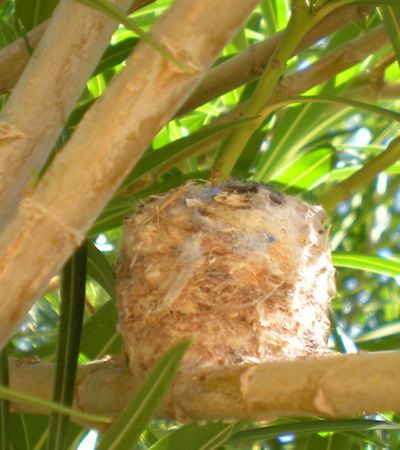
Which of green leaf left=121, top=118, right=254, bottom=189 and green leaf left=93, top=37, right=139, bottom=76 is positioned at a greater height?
green leaf left=93, top=37, right=139, bottom=76

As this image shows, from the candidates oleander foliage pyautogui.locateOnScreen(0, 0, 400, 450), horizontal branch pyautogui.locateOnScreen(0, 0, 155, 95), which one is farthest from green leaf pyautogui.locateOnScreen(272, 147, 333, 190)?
horizontal branch pyautogui.locateOnScreen(0, 0, 155, 95)

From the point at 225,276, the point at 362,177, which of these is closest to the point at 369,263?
the point at 362,177

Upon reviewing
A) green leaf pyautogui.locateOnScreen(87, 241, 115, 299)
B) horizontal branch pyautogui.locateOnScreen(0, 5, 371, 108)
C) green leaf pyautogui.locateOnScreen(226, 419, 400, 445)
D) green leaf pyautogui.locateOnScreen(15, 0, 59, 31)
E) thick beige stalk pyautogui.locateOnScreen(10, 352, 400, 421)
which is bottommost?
thick beige stalk pyautogui.locateOnScreen(10, 352, 400, 421)

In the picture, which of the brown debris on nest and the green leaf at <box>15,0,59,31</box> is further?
the green leaf at <box>15,0,59,31</box>

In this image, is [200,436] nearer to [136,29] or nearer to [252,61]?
[136,29]

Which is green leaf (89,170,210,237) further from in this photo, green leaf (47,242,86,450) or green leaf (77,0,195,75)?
green leaf (77,0,195,75)

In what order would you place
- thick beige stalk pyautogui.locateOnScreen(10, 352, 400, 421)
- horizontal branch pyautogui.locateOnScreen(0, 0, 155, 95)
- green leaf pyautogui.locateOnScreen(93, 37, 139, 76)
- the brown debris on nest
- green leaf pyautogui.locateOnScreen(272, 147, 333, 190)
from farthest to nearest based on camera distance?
green leaf pyautogui.locateOnScreen(272, 147, 333, 190)
green leaf pyautogui.locateOnScreen(93, 37, 139, 76)
horizontal branch pyautogui.locateOnScreen(0, 0, 155, 95)
the brown debris on nest
thick beige stalk pyautogui.locateOnScreen(10, 352, 400, 421)

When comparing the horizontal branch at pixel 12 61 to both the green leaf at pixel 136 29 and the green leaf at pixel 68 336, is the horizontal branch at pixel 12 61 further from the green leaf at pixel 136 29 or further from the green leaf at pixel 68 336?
the green leaf at pixel 136 29
